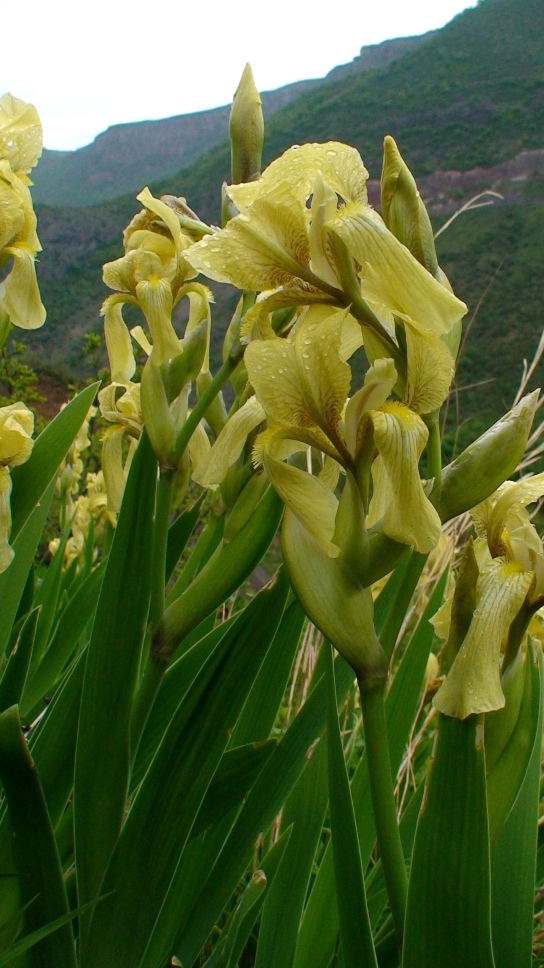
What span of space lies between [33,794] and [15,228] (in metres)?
0.81

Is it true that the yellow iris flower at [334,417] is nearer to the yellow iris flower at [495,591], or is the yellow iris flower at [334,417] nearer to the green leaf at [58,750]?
the yellow iris flower at [495,591]

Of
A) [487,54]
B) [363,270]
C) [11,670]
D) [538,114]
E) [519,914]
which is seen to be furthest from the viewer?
[487,54]

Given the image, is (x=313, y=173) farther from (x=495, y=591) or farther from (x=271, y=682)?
(x=271, y=682)

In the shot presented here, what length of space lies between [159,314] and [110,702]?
0.52 m

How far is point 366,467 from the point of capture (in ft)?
2.15

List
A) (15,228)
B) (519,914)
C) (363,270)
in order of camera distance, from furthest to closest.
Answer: (15,228), (519,914), (363,270)

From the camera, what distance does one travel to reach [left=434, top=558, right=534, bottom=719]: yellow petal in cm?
60

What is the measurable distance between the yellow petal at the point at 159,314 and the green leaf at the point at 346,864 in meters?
0.47

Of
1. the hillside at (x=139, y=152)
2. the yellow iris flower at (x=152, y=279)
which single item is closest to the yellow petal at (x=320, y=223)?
the yellow iris flower at (x=152, y=279)

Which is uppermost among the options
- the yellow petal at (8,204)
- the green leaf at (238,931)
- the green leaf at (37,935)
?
the yellow petal at (8,204)

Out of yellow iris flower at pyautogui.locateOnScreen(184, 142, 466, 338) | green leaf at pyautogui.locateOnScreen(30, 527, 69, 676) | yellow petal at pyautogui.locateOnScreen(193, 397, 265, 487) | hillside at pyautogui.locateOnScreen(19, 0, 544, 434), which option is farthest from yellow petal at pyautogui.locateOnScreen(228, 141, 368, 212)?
hillside at pyautogui.locateOnScreen(19, 0, 544, 434)

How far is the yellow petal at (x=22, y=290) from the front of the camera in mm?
1113

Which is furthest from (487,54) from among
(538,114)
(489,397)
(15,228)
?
(15,228)

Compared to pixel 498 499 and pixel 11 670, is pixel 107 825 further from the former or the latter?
pixel 498 499
